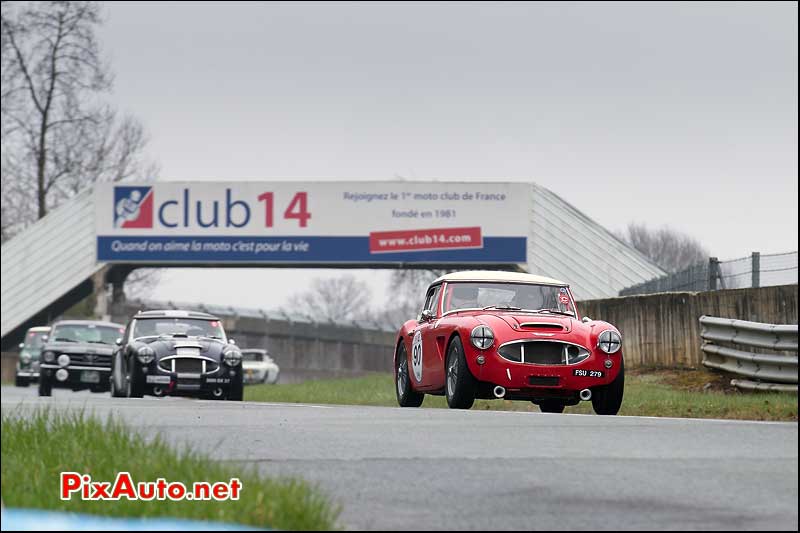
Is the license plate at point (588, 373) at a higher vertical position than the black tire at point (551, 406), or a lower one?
higher

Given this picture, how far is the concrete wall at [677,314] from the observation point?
2159 cm

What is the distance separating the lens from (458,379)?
44.3 feet

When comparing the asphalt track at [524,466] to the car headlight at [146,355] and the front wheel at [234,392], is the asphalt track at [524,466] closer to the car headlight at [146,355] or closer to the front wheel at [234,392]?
the car headlight at [146,355]

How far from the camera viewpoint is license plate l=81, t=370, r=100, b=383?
87.3ft

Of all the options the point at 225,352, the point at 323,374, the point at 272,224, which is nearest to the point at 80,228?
the point at 272,224

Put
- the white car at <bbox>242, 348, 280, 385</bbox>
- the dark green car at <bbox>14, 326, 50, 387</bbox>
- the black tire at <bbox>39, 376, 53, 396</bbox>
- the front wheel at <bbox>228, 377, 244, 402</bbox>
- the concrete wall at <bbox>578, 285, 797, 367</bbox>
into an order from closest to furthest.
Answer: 1. the front wheel at <bbox>228, 377, 244, 402</bbox>
2. the concrete wall at <bbox>578, 285, 797, 367</bbox>
3. the black tire at <bbox>39, 376, 53, 396</bbox>
4. the dark green car at <bbox>14, 326, 50, 387</bbox>
5. the white car at <bbox>242, 348, 280, 385</bbox>

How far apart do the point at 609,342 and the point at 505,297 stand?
1.62 m

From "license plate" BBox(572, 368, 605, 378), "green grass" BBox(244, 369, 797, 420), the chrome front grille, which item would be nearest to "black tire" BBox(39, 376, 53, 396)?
"green grass" BBox(244, 369, 797, 420)

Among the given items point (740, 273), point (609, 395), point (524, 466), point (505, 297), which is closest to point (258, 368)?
point (740, 273)

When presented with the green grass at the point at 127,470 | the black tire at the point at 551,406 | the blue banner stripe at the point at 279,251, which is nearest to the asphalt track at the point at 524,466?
the green grass at the point at 127,470

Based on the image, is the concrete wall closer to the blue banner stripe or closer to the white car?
the blue banner stripe

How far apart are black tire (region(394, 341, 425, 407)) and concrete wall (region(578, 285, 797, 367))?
779 cm

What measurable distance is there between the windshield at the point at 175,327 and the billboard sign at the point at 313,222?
27.2 metres

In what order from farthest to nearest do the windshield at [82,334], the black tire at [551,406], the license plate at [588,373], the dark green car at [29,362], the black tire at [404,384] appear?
the dark green car at [29,362]
the windshield at [82,334]
the black tire at [551,406]
the black tire at [404,384]
the license plate at [588,373]
